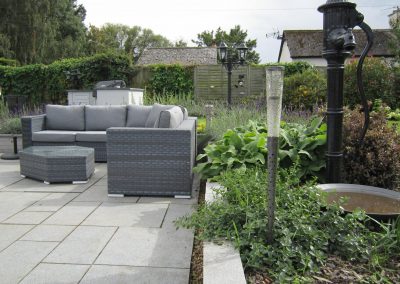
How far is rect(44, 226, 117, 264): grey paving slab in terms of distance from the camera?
2.43 metres

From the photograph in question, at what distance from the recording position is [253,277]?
1763 millimetres

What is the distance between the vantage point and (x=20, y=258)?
2.46 m

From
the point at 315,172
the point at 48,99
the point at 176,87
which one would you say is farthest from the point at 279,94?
the point at 48,99

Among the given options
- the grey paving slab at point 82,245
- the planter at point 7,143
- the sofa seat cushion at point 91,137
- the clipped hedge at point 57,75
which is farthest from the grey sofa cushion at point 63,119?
the clipped hedge at point 57,75

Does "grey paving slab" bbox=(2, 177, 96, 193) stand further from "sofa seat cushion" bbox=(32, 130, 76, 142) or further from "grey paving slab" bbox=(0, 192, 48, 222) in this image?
"sofa seat cushion" bbox=(32, 130, 76, 142)

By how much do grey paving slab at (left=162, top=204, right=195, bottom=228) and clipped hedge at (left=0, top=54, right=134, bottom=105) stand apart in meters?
10.3

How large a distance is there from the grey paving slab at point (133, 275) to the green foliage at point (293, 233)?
0.31 m

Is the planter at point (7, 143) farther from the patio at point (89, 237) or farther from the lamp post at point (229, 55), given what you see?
the lamp post at point (229, 55)

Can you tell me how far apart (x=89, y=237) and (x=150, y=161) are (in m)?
1.18

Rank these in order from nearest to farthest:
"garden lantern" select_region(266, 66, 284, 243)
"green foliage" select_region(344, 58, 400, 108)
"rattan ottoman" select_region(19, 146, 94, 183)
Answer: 1. "garden lantern" select_region(266, 66, 284, 243)
2. "rattan ottoman" select_region(19, 146, 94, 183)
3. "green foliage" select_region(344, 58, 400, 108)

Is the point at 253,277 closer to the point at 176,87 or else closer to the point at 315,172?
the point at 315,172

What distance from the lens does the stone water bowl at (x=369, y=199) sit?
85.8 inches

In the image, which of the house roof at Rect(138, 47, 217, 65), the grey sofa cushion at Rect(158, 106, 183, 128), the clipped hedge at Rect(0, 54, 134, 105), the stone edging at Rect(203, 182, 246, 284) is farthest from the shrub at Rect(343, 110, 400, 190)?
the house roof at Rect(138, 47, 217, 65)

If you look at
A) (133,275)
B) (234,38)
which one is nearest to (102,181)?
(133,275)
